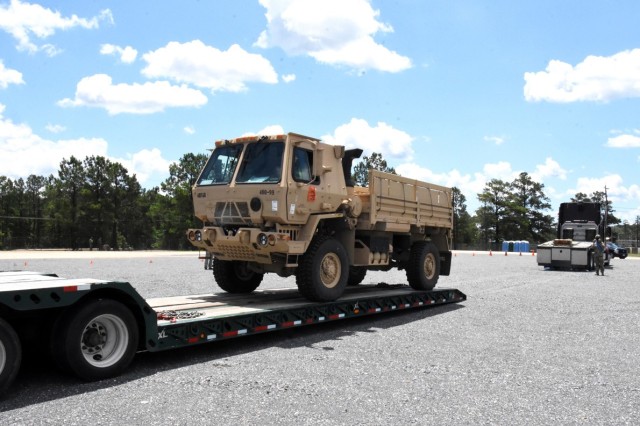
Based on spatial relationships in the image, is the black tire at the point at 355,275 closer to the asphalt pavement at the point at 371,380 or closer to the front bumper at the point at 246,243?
the asphalt pavement at the point at 371,380

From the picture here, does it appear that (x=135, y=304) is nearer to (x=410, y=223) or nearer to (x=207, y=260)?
(x=207, y=260)

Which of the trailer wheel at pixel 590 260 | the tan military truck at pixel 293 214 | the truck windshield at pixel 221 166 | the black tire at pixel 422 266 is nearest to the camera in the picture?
the tan military truck at pixel 293 214

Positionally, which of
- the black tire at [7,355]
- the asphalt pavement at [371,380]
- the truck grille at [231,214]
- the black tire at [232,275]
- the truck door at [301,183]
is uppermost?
the truck door at [301,183]

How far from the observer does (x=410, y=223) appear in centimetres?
1138

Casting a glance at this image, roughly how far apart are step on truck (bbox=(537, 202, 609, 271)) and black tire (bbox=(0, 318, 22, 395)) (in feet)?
78.7

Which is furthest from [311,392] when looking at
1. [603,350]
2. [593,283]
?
[593,283]

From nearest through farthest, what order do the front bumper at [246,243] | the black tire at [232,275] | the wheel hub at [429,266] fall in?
the front bumper at [246,243] → the black tire at [232,275] → the wheel hub at [429,266]

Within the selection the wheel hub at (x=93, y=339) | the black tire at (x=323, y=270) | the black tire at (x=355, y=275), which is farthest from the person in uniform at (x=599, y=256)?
the wheel hub at (x=93, y=339)

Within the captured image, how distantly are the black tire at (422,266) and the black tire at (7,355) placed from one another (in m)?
8.39

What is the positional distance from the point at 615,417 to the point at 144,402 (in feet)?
13.4

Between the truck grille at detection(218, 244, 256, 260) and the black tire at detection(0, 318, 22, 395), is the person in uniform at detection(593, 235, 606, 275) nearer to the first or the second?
the truck grille at detection(218, 244, 256, 260)

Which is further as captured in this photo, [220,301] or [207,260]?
[207,260]

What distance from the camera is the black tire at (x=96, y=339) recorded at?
5383 millimetres

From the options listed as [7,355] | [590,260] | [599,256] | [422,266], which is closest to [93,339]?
[7,355]
